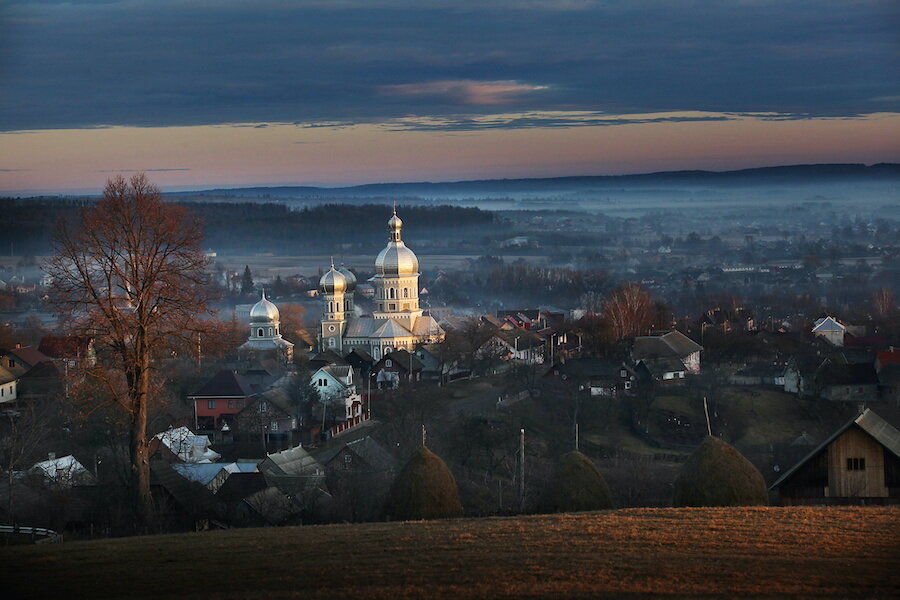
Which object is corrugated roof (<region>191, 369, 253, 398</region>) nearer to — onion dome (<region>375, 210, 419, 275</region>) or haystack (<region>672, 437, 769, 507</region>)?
onion dome (<region>375, 210, 419, 275</region>)

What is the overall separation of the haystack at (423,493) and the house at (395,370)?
30.5 meters

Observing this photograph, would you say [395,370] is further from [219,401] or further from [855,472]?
[855,472]

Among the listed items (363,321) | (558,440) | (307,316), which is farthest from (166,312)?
(307,316)

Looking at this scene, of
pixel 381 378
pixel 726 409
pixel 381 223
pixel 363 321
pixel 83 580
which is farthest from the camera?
pixel 381 223

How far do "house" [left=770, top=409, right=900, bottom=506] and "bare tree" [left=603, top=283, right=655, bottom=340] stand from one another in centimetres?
3313

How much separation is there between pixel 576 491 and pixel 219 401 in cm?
2486

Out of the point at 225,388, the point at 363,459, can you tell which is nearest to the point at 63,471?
the point at 363,459

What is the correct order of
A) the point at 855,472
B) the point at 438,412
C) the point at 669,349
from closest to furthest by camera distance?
the point at 855,472 → the point at 438,412 → the point at 669,349

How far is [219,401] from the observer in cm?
4512

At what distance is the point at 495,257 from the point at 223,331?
146100mm

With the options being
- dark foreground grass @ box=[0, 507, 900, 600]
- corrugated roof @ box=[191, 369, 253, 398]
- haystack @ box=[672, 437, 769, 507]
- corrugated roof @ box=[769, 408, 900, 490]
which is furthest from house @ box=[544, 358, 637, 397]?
dark foreground grass @ box=[0, 507, 900, 600]

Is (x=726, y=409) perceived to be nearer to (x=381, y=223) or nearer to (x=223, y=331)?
(x=223, y=331)

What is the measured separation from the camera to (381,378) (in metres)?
54.8

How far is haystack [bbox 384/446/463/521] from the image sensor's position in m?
21.6
